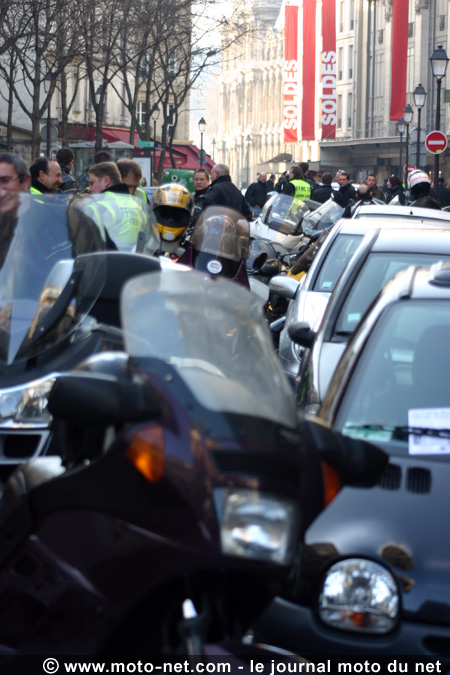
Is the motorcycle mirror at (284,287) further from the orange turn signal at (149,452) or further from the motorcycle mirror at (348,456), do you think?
the orange turn signal at (149,452)

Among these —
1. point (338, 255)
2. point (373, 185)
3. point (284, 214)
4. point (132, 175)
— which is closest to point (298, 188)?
point (284, 214)

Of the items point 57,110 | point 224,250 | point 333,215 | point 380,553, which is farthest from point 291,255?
point 57,110

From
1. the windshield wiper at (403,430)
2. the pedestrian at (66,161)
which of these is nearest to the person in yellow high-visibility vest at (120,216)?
the windshield wiper at (403,430)

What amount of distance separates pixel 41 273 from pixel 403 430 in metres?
1.81

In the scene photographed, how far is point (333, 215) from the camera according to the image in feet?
53.6

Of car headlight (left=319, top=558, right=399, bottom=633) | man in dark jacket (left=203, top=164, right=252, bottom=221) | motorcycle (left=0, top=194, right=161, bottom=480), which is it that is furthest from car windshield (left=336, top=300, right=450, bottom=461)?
man in dark jacket (left=203, top=164, right=252, bottom=221)

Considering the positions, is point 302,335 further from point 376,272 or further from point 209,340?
point 209,340

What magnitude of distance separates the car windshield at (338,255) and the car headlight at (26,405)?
4780 millimetres

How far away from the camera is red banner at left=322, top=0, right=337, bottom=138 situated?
233 feet

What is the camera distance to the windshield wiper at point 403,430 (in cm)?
418

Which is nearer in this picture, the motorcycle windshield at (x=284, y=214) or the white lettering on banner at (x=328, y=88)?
the motorcycle windshield at (x=284, y=214)

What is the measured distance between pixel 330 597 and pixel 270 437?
1.21m

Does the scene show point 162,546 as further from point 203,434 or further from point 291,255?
point 291,255

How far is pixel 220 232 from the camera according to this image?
855 cm
